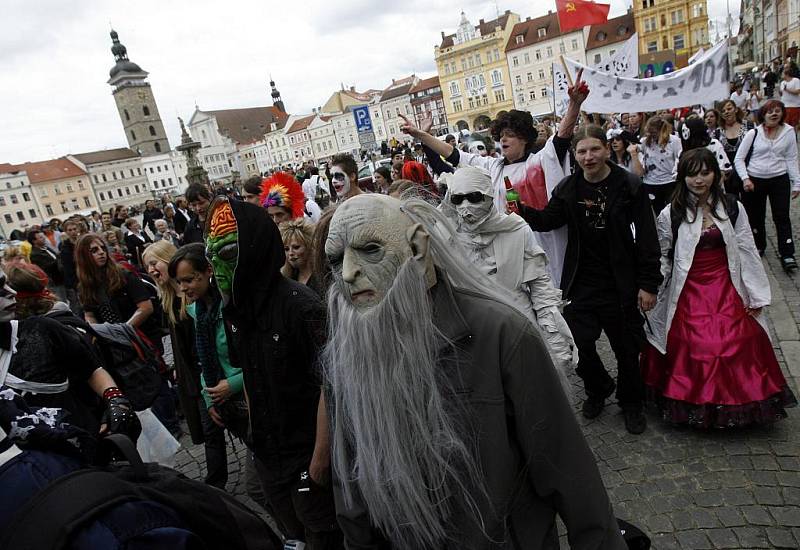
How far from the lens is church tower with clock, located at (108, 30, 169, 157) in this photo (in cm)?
9456

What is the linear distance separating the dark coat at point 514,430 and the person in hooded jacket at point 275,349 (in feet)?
2.96

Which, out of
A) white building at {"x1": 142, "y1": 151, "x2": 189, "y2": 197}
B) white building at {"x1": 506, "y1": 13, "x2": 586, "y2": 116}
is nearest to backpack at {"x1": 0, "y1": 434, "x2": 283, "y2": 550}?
white building at {"x1": 506, "y1": 13, "x2": 586, "y2": 116}

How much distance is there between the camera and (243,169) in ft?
352

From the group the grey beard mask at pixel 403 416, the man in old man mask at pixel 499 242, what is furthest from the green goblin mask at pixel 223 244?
the man in old man mask at pixel 499 242

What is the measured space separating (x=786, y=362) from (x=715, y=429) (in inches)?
45.7

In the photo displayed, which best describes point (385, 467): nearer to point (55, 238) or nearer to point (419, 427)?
point (419, 427)

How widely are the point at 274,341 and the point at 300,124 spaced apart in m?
104

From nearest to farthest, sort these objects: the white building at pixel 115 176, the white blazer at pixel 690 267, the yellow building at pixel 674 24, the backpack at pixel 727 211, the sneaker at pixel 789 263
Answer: the white blazer at pixel 690 267 → the backpack at pixel 727 211 → the sneaker at pixel 789 263 → the yellow building at pixel 674 24 → the white building at pixel 115 176

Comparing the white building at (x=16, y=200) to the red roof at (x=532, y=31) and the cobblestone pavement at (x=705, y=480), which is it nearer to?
the red roof at (x=532, y=31)

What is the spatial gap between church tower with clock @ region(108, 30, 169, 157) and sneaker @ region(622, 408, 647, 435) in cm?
10947

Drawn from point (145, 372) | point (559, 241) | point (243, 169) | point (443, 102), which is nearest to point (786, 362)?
point (559, 241)

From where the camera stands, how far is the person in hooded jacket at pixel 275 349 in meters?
2.14

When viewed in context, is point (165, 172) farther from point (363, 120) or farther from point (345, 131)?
point (363, 120)

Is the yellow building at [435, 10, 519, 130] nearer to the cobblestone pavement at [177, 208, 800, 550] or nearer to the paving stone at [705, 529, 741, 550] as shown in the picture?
the cobblestone pavement at [177, 208, 800, 550]
